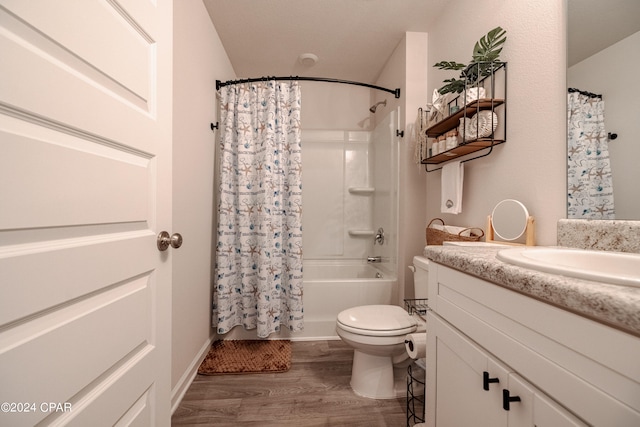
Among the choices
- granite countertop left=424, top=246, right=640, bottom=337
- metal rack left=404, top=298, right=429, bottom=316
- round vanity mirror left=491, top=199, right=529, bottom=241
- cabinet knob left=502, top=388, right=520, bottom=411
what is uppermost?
round vanity mirror left=491, top=199, right=529, bottom=241

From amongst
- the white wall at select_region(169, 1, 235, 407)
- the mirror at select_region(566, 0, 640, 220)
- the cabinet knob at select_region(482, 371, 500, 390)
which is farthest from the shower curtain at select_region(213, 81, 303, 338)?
the mirror at select_region(566, 0, 640, 220)

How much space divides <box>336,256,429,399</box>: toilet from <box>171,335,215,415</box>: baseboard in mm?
953

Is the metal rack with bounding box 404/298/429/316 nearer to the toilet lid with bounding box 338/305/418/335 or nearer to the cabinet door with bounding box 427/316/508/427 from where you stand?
the toilet lid with bounding box 338/305/418/335

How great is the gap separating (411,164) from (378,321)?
4.04 ft

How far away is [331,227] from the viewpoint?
2.86 m

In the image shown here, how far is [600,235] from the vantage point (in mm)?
826

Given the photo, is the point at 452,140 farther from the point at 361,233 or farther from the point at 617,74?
the point at 361,233

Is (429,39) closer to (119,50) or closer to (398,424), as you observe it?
(119,50)

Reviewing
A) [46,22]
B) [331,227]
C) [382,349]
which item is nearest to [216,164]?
[331,227]

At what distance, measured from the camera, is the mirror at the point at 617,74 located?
2.54 ft

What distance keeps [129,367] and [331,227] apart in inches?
89.7

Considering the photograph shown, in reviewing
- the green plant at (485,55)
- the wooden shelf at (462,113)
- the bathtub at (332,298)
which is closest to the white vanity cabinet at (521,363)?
the wooden shelf at (462,113)

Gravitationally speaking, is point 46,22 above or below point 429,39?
below

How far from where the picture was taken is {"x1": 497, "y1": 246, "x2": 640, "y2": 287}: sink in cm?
45
